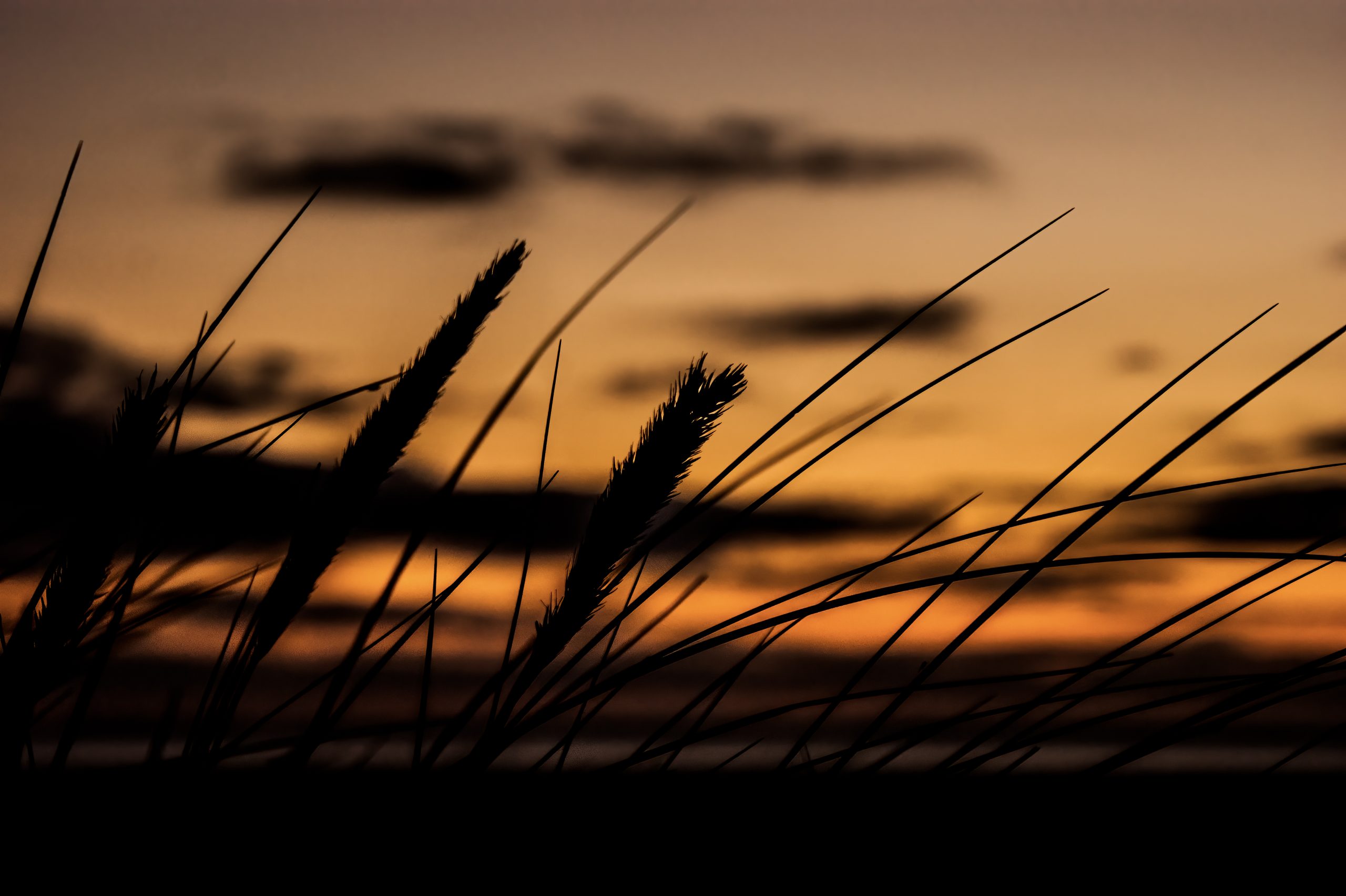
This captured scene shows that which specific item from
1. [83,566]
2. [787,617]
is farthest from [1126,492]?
[83,566]

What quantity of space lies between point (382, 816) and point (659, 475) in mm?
408

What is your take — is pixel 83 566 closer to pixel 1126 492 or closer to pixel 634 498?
pixel 634 498

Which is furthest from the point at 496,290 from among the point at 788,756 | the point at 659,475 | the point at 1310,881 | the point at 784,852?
the point at 1310,881

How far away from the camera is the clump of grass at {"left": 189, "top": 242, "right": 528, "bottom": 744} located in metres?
0.93

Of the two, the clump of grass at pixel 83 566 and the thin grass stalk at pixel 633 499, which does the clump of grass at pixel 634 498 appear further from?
the clump of grass at pixel 83 566

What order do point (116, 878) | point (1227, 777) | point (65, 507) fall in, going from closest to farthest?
point (116, 878) → point (65, 507) → point (1227, 777)

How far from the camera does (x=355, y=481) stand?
0.92 m

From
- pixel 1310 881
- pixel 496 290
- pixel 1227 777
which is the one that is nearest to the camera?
pixel 496 290

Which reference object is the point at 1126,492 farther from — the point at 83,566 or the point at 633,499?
the point at 83,566

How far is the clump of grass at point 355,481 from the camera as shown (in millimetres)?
926

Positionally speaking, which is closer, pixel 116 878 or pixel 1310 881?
pixel 116 878

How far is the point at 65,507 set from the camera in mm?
1188

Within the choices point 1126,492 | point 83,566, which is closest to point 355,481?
point 83,566

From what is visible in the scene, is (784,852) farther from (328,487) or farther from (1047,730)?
(328,487)
